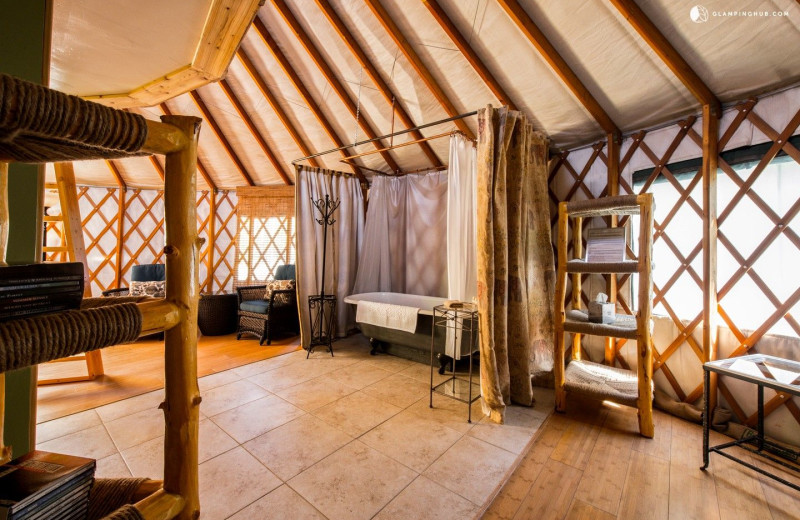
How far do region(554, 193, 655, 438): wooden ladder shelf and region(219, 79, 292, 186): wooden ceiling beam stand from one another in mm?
3739

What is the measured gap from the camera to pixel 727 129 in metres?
2.16

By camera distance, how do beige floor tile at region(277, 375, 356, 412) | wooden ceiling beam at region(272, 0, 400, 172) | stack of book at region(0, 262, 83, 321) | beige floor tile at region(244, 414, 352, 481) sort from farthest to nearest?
A: wooden ceiling beam at region(272, 0, 400, 172), beige floor tile at region(277, 375, 356, 412), beige floor tile at region(244, 414, 352, 481), stack of book at region(0, 262, 83, 321)

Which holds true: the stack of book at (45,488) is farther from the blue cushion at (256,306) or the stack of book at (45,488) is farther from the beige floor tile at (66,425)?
the blue cushion at (256,306)

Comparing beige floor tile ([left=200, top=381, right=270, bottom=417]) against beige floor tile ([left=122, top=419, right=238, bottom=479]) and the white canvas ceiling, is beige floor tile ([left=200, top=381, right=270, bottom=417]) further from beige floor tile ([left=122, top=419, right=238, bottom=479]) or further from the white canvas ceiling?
the white canvas ceiling

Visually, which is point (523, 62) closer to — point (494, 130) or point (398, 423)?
point (494, 130)

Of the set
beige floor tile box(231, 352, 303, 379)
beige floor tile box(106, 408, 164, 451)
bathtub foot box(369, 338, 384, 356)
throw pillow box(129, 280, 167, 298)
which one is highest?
throw pillow box(129, 280, 167, 298)

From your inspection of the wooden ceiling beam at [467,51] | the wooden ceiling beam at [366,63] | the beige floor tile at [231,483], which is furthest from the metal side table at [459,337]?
the wooden ceiling beam at [366,63]

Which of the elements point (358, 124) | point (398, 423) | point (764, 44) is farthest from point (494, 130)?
point (398, 423)

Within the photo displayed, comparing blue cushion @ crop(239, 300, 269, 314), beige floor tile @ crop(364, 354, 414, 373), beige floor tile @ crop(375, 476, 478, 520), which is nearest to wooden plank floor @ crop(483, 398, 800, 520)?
beige floor tile @ crop(375, 476, 478, 520)

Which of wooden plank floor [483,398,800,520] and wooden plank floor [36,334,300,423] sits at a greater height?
wooden plank floor [36,334,300,423]

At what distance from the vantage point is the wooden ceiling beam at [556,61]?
6.79 feet

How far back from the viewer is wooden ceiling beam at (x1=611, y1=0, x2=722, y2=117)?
5.96 feet

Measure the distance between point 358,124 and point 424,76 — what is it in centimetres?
100

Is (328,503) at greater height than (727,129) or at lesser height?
lesser
